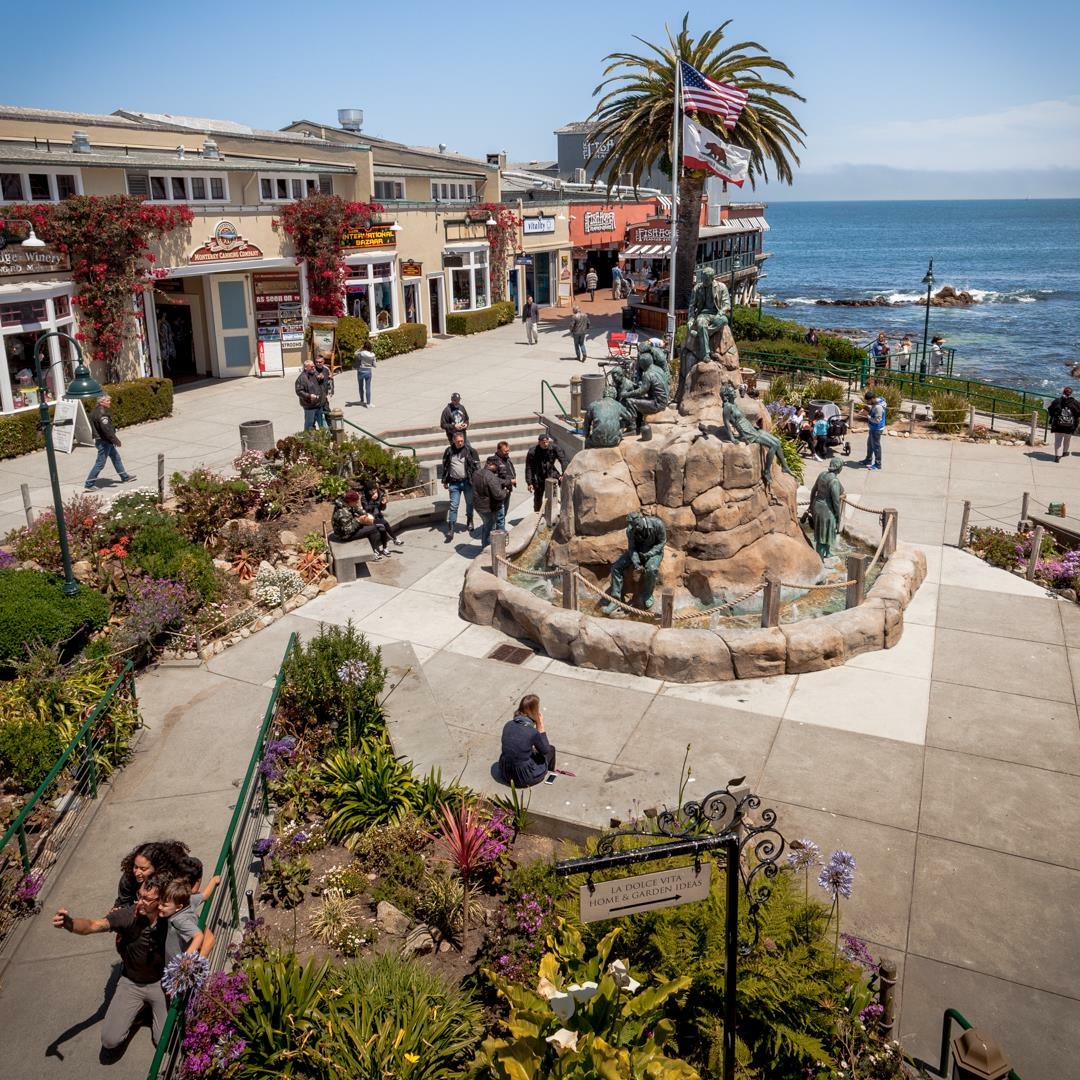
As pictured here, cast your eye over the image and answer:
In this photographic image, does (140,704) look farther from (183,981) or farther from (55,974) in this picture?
(183,981)

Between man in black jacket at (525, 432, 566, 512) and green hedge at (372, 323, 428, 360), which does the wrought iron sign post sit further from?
green hedge at (372, 323, 428, 360)

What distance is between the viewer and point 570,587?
43.0 feet

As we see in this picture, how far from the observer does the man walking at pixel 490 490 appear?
15523 mm

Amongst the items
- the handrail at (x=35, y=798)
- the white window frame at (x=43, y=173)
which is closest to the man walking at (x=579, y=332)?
the white window frame at (x=43, y=173)

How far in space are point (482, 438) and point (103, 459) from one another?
8.14 m

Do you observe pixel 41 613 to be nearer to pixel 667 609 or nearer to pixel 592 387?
pixel 667 609

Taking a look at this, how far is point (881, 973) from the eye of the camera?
652 centimetres

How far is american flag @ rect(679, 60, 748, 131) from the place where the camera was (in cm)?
2180

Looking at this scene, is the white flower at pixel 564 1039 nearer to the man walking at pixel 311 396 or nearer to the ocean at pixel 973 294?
the man walking at pixel 311 396

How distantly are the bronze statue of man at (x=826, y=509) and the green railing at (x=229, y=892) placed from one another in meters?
8.55

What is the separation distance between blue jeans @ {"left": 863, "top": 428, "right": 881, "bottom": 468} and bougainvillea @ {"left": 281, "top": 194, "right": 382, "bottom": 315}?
1613 cm

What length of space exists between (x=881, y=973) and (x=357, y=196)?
29.9 meters

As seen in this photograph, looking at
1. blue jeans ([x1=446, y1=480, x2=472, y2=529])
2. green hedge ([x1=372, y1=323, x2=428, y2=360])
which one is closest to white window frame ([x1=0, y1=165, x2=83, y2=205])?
green hedge ([x1=372, y1=323, x2=428, y2=360])

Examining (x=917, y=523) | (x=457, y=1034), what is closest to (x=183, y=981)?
(x=457, y=1034)
